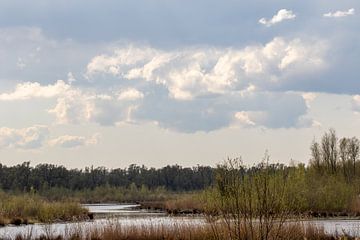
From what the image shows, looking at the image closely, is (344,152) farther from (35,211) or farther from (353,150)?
(35,211)

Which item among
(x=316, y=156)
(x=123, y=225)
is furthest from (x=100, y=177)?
(x=123, y=225)

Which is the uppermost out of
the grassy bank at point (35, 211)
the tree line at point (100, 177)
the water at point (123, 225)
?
the tree line at point (100, 177)

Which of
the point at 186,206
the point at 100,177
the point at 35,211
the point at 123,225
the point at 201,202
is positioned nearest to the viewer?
the point at 123,225

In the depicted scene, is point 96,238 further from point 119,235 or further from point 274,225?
point 274,225

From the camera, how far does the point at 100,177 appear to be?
133250 millimetres

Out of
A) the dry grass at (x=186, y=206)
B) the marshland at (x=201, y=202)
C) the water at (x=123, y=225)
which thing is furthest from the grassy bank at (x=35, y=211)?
the dry grass at (x=186, y=206)

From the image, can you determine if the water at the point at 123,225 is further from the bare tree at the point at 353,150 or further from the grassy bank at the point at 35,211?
the bare tree at the point at 353,150

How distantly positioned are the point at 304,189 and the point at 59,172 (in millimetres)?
78382

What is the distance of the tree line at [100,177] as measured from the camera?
11125 centimetres

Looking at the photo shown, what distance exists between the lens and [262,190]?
44.5ft

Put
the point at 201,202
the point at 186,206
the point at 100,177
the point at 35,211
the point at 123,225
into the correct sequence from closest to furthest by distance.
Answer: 1. the point at 123,225
2. the point at 201,202
3. the point at 35,211
4. the point at 186,206
5. the point at 100,177

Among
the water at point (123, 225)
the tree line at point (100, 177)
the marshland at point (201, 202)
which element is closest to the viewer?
the marshland at point (201, 202)

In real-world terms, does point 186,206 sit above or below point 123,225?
above

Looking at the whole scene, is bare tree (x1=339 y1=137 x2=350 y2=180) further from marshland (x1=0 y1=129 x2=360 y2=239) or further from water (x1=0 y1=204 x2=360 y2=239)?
water (x1=0 y1=204 x2=360 y2=239)
